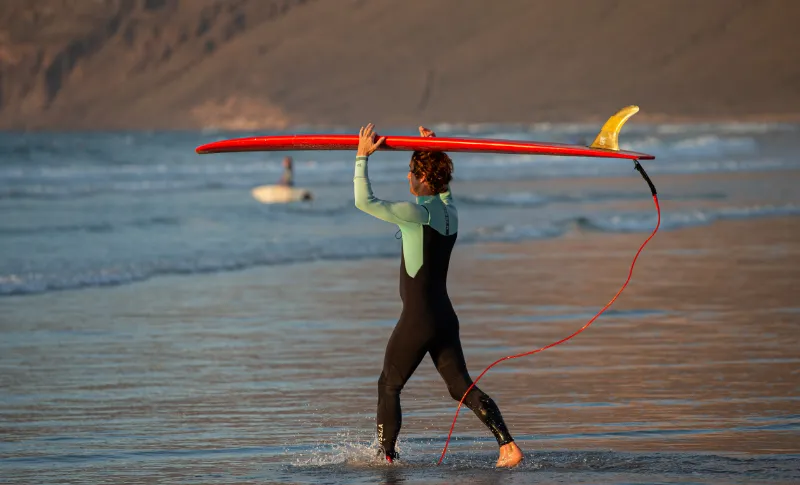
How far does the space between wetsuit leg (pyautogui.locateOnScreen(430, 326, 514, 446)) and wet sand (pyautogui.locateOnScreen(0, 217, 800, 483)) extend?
26 cm

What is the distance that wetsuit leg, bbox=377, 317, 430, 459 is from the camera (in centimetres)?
693

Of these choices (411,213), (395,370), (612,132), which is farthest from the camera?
(612,132)

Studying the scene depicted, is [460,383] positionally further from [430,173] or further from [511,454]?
[430,173]

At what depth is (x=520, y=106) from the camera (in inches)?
7362

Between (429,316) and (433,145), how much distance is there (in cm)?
86

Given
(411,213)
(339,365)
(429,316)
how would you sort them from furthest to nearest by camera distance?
(339,365), (429,316), (411,213)

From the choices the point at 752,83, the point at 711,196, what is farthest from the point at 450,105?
the point at 711,196

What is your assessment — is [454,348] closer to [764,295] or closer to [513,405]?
[513,405]

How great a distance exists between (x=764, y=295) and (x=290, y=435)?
7.09 metres

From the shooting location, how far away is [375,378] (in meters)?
9.70

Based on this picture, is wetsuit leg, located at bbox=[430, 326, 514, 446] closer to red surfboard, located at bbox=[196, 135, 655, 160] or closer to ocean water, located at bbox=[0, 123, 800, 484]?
ocean water, located at bbox=[0, 123, 800, 484]

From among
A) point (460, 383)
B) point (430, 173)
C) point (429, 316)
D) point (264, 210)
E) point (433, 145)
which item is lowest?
point (460, 383)

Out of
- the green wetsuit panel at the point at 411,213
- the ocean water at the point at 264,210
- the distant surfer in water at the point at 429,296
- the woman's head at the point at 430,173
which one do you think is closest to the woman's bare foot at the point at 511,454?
the distant surfer in water at the point at 429,296

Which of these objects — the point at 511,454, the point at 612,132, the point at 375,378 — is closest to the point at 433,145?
the point at 612,132
